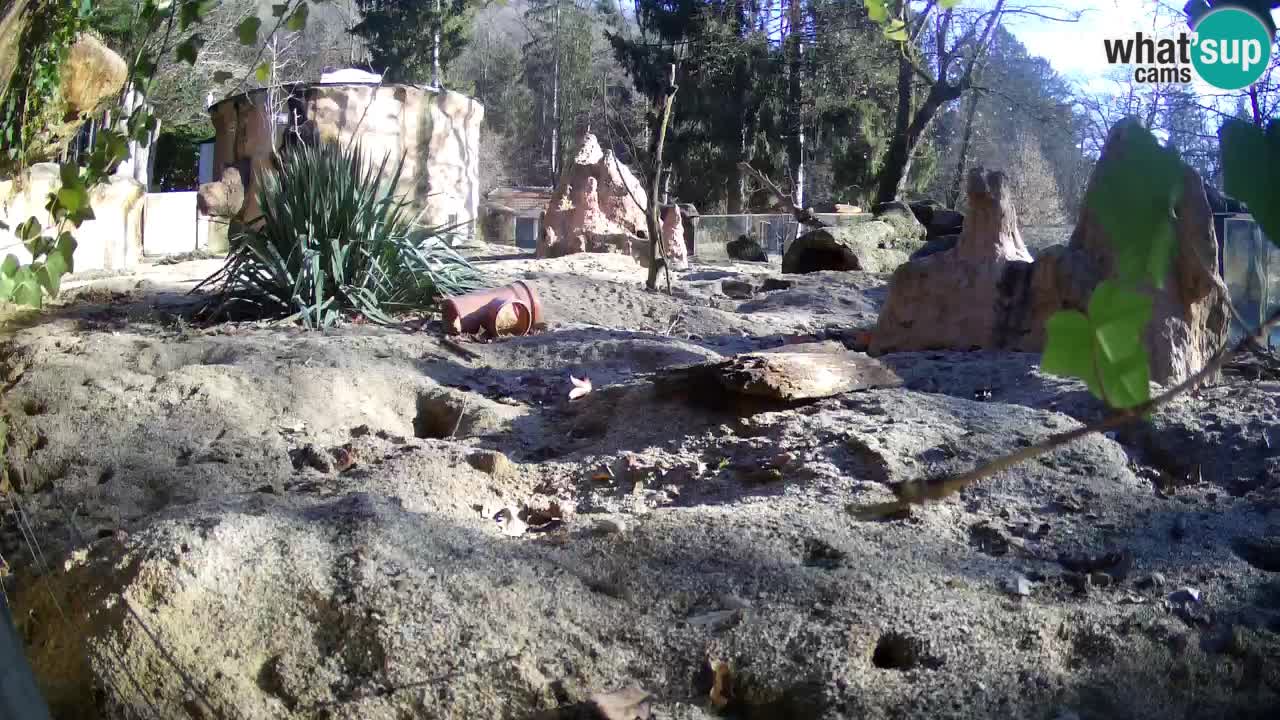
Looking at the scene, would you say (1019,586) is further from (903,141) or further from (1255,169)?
(903,141)

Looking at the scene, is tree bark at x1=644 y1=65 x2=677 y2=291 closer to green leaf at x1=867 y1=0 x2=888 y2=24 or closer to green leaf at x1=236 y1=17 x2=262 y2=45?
green leaf at x1=236 y1=17 x2=262 y2=45

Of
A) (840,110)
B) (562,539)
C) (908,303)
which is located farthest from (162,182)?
(562,539)

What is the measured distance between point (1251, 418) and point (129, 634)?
3.30 meters

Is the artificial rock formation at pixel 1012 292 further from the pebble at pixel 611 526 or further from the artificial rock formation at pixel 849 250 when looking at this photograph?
the artificial rock formation at pixel 849 250

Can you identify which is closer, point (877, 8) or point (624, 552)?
point (877, 8)

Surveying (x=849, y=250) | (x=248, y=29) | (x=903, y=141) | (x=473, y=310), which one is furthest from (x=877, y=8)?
Result: (x=903, y=141)

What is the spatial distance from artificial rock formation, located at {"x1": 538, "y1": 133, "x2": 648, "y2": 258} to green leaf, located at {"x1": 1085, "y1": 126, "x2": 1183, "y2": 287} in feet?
42.0

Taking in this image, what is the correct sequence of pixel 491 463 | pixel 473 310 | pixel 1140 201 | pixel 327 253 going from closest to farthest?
pixel 1140 201 → pixel 491 463 → pixel 473 310 → pixel 327 253

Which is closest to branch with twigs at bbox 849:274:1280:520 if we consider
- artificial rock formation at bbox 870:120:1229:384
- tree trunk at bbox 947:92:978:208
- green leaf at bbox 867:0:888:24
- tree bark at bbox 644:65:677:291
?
green leaf at bbox 867:0:888:24

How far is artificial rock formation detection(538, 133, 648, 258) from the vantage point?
44.1 feet

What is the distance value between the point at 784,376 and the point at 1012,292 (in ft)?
6.58

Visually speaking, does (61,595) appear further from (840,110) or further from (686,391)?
(840,110)

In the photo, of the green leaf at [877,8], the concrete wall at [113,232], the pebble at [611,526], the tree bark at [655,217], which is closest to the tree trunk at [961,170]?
the tree bark at [655,217]

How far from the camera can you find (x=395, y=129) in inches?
605
